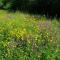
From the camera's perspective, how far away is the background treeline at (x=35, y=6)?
20.0 metres

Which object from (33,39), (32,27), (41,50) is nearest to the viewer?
(41,50)

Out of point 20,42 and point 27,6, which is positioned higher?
point 20,42

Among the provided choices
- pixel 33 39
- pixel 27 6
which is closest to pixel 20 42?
pixel 33 39

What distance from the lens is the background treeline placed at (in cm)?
2003

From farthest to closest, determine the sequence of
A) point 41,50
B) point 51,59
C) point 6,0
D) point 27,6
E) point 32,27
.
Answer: point 6,0, point 27,6, point 32,27, point 41,50, point 51,59

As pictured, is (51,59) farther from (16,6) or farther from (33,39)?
(16,6)

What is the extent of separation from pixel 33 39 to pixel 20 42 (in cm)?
35

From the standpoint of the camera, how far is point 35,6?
21891 millimetres

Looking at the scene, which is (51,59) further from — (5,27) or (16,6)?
(16,6)

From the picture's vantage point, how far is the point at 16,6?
23.2 m

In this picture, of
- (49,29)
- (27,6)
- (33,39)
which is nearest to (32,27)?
(49,29)

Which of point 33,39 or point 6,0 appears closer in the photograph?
point 33,39

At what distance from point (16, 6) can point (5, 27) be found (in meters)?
13.3

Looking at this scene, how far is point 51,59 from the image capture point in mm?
6570
